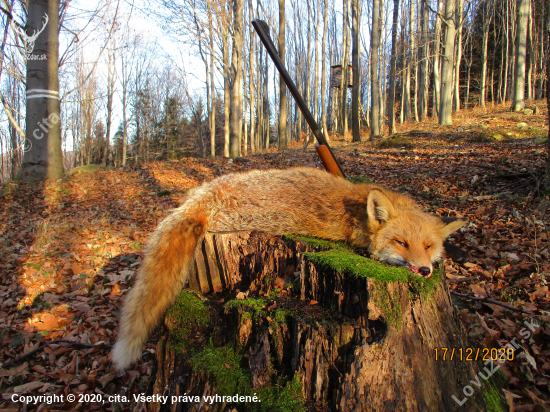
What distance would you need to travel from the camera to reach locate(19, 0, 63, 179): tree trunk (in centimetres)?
950

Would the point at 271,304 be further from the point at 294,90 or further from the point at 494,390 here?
the point at 294,90

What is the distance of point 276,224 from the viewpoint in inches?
139

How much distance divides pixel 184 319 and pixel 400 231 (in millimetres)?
2255

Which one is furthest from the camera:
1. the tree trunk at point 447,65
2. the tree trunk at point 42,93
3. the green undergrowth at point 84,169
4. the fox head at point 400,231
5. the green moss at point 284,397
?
the tree trunk at point 447,65

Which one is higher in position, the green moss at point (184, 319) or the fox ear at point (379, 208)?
the fox ear at point (379, 208)

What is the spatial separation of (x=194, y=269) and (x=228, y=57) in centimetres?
1872

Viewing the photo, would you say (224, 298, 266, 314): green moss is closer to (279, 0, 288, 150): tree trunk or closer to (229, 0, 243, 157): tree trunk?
(229, 0, 243, 157): tree trunk

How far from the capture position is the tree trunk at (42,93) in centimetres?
950

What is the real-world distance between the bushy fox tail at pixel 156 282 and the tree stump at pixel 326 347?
16 centimetres

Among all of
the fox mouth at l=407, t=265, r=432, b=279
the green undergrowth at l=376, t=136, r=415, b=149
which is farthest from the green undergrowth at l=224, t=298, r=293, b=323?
the green undergrowth at l=376, t=136, r=415, b=149

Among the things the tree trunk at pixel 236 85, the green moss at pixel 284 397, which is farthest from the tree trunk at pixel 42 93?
the green moss at pixel 284 397

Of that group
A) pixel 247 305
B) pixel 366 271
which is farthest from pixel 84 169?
pixel 366 271

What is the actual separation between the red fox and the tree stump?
Answer: 0.83 feet

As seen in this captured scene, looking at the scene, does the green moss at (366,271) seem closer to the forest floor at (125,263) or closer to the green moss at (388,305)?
the green moss at (388,305)
